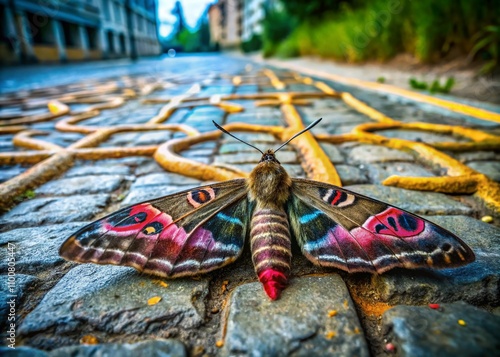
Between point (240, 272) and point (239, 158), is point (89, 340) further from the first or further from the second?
point (239, 158)

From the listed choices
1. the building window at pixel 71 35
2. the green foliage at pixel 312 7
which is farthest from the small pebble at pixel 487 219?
the building window at pixel 71 35

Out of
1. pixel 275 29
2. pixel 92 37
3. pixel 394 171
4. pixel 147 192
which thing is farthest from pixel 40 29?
pixel 394 171

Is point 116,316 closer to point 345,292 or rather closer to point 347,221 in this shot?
point 345,292

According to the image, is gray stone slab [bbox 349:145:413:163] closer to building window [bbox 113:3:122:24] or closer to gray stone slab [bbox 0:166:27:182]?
gray stone slab [bbox 0:166:27:182]

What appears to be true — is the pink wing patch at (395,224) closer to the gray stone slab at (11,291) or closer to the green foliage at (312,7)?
the gray stone slab at (11,291)

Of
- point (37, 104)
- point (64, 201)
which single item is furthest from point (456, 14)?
point (37, 104)

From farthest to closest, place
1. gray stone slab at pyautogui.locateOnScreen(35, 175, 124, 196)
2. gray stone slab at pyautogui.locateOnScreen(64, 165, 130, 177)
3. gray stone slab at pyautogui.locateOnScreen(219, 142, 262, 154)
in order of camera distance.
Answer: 1. gray stone slab at pyautogui.locateOnScreen(219, 142, 262, 154)
2. gray stone slab at pyautogui.locateOnScreen(64, 165, 130, 177)
3. gray stone slab at pyautogui.locateOnScreen(35, 175, 124, 196)

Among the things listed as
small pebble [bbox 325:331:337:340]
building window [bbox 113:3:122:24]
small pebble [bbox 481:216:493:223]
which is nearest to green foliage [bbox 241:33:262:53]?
building window [bbox 113:3:122:24]
